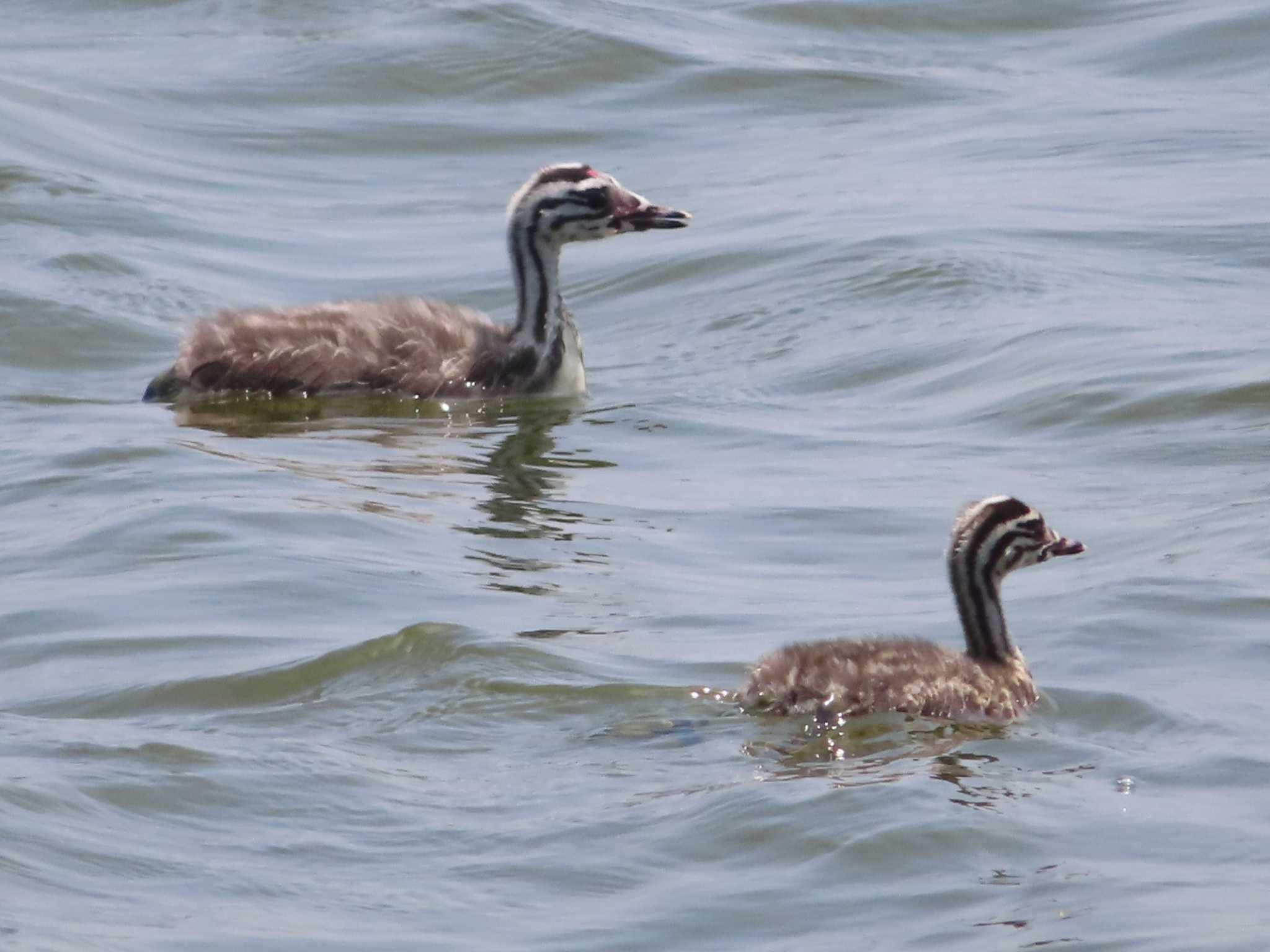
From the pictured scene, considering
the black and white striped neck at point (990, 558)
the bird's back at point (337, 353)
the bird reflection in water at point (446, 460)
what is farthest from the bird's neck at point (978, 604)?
the bird's back at point (337, 353)

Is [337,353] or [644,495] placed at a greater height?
[337,353]

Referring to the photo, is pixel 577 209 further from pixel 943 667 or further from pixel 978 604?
pixel 943 667

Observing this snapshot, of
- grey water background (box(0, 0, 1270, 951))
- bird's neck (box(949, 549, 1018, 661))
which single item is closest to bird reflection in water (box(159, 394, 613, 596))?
grey water background (box(0, 0, 1270, 951))

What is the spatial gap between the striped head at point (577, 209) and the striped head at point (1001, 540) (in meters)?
5.29

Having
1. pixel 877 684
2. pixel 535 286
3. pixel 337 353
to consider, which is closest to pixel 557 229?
pixel 535 286

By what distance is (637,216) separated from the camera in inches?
617

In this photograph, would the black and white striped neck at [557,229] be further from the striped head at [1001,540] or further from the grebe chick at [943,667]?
the grebe chick at [943,667]

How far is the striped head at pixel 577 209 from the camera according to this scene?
15586 mm

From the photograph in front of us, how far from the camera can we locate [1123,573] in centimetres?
1166

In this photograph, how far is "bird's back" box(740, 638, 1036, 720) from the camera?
31.6 ft

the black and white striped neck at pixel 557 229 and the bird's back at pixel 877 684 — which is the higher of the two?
the black and white striped neck at pixel 557 229

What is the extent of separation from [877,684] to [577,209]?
6413mm

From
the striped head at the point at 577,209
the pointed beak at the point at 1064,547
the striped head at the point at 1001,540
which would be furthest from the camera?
the striped head at the point at 577,209

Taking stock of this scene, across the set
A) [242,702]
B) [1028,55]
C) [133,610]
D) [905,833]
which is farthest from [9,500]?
[1028,55]
